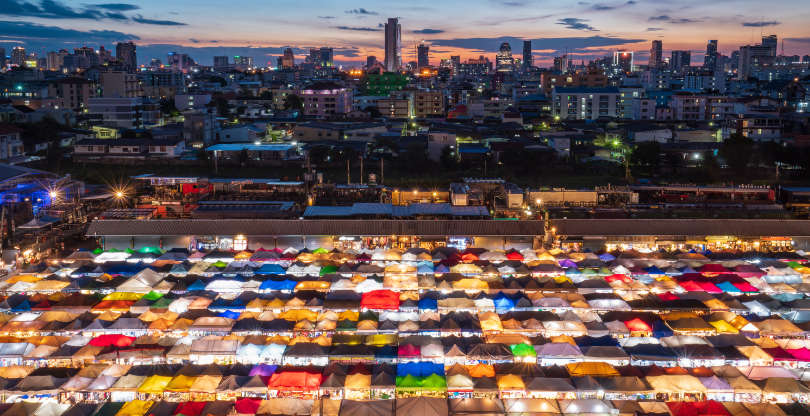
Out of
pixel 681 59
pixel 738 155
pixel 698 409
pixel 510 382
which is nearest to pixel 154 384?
pixel 510 382

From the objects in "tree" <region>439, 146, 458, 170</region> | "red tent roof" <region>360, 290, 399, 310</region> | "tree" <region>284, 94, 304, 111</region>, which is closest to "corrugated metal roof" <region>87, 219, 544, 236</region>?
"red tent roof" <region>360, 290, 399, 310</region>

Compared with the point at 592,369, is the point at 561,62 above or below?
above

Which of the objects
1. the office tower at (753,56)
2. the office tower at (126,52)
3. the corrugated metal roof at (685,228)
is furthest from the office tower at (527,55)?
the corrugated metal roof at (685,228)

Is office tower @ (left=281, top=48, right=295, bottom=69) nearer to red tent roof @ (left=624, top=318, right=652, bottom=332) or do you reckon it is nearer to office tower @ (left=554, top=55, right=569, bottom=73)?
office tower @ (left=554, top=55, right=569, bottom=73)

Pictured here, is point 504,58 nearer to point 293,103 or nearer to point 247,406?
point 293,103

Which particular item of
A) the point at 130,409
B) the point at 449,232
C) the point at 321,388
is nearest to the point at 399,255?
the point at 449,232

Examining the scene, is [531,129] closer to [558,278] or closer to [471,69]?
[558,278]
